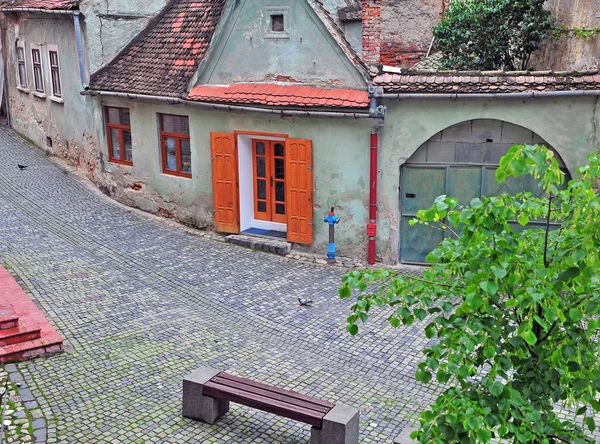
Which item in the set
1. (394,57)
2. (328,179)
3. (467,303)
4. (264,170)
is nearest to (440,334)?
(467,303)

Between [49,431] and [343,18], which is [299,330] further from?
[343,18]

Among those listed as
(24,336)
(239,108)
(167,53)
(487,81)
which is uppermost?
(167,53)

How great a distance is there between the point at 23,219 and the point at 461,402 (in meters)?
13.9

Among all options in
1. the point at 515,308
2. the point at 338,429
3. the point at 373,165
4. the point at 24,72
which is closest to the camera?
the point at 515,308

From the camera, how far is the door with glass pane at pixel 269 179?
14.7 meters

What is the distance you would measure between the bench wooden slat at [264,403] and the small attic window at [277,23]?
324 inches

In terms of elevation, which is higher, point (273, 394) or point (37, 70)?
point (37, 70)

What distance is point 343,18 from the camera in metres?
14.4

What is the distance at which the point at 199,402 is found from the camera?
8.05 m

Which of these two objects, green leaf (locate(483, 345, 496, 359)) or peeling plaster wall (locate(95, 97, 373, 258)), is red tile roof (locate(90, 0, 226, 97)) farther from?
green leaf (locate(483, 345, 496, 359))

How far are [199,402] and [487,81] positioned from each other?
7520 millimetres

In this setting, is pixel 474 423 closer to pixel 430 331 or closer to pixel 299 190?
pixel 430 331

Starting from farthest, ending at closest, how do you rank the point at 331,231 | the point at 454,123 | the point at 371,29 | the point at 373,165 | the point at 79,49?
1. the point at 79,49
2. the point at 331,231
3. the point at 373,165
4. the point at 371,29
5. the point at 454,123

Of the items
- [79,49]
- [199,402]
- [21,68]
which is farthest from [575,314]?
[21,68]
